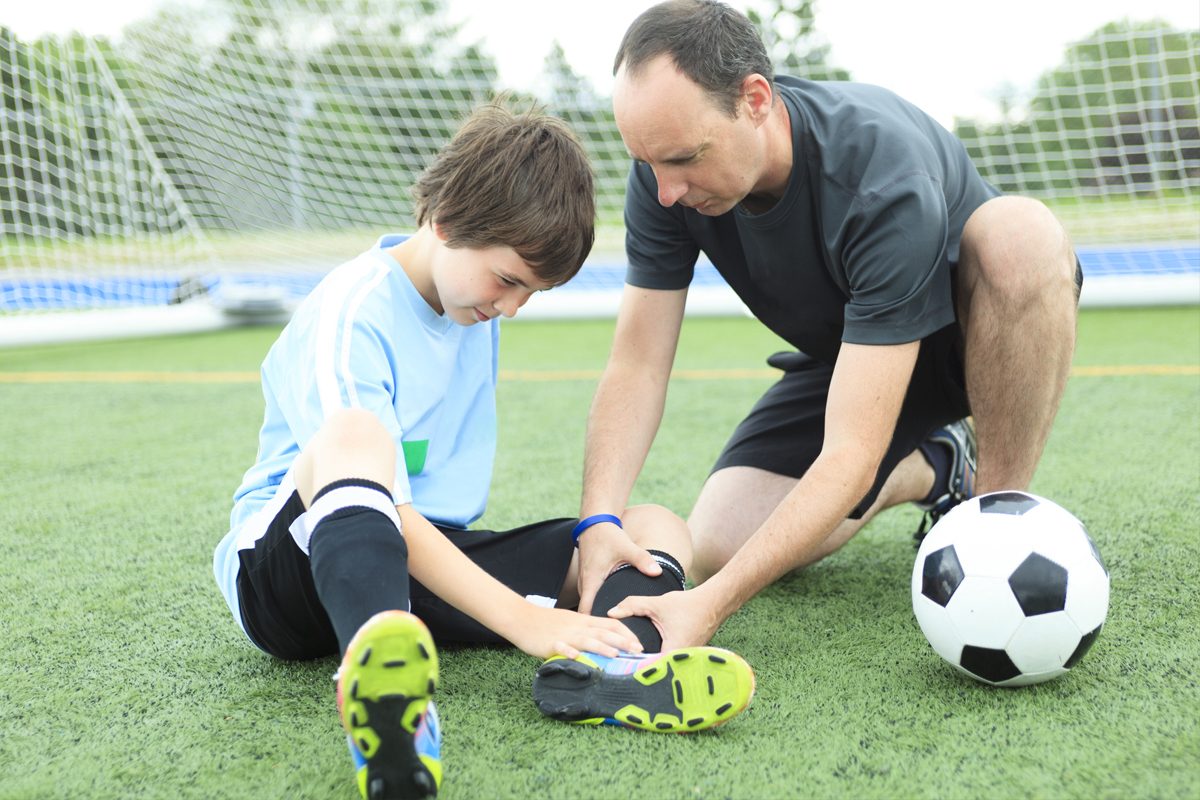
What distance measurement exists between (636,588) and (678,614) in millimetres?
137

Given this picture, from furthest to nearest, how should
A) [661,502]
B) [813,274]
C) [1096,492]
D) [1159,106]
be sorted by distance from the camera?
[1159,106]
[661,502]
[1096,492]
[813,274]

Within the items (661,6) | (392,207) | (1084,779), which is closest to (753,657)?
(1084,779)

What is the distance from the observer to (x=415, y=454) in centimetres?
169

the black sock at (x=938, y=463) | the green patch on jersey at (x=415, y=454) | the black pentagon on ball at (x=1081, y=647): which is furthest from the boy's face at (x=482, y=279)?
the black sock at (x=938, y=463)

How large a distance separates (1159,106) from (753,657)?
522 centimetres

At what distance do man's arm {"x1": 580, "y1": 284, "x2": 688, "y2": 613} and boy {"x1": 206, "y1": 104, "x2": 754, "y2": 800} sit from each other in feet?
0.22

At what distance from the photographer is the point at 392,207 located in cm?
725

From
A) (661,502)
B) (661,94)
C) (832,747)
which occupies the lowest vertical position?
(661,502)

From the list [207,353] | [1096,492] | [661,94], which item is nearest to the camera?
[661,94]

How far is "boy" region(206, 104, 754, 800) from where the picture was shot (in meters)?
1.17

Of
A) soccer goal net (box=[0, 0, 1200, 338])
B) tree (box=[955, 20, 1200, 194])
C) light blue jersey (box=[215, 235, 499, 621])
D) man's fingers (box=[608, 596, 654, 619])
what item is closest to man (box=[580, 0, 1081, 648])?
man's fingers (box=[608, 596, 654, 619])

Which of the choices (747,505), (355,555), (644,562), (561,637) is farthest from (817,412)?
(355,555)

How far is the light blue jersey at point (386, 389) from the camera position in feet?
4.83

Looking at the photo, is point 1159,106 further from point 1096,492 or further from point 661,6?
point 661,6
